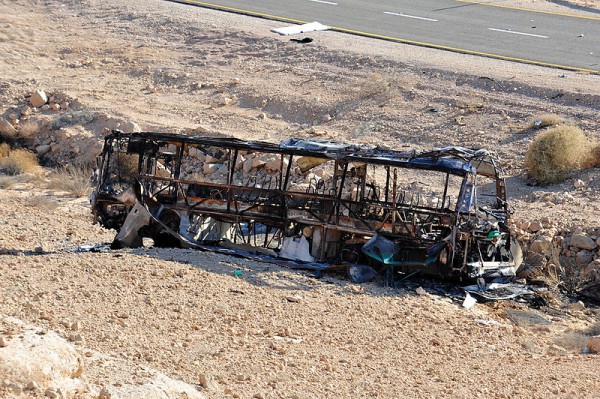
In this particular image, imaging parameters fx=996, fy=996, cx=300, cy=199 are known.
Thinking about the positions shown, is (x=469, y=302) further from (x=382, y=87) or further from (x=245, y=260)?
(x=382, y=87)

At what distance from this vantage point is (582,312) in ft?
54.2

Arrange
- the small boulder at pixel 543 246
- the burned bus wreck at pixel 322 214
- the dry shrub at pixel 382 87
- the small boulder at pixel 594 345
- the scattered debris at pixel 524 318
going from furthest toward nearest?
the dry shrub at pixel 382 87
the small boulder at pixel 543 246
the burned bus wreck at pixel 322 214
the scattered debris at pixel 524 318
the small boulder at pixel 594 345

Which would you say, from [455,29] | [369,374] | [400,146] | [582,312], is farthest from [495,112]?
[369,374]

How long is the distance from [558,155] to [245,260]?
7.87 metres

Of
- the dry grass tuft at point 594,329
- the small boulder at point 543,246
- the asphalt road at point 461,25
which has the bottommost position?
the dry grass tuft at point 594,329

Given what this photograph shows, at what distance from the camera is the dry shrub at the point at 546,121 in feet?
73.1

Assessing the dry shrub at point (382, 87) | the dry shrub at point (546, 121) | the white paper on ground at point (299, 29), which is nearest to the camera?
the dry shrub at point (546, 121)

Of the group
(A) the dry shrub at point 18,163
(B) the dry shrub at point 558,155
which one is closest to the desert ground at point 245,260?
(B) the dry shrub at point 558,155

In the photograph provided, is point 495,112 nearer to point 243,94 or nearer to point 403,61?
point 403,61

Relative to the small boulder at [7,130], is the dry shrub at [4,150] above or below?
below

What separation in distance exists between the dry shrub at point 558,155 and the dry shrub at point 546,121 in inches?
54.0

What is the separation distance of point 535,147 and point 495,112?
2786mm

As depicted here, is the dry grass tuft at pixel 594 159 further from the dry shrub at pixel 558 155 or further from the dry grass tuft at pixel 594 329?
the dry grass tuft at pixel 594 329

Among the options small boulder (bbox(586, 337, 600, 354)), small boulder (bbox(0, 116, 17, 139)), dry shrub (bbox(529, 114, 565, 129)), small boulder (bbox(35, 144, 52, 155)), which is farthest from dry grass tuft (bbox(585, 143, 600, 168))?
small boulder (bbox(0, 116, 17, 139))
